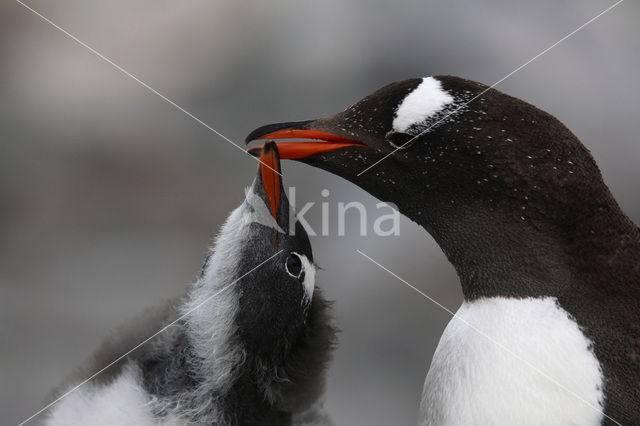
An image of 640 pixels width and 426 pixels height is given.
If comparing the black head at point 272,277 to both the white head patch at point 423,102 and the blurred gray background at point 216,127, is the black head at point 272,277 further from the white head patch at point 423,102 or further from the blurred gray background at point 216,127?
the blurred gray background at point 216,127

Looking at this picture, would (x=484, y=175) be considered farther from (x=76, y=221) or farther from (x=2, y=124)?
(x=2, y=124)

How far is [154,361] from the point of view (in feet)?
3.13

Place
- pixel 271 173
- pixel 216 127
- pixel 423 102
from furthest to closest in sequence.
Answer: pixel 216 127, pixel 271 173, pixel 423 102

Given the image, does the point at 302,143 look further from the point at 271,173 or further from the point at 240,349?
the point at 240,349

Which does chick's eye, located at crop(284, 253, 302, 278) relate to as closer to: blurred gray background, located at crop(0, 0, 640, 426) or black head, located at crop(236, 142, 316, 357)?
black head, located at crop(236, 142, 316, 357)

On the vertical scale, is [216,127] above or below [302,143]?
above

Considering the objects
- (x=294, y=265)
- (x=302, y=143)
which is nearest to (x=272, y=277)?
(x=294, y=265)

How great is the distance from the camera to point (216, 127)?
1.59m

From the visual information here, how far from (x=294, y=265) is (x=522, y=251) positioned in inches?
11.1

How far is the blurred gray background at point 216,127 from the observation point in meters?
1.38

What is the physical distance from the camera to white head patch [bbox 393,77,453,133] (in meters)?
0.71

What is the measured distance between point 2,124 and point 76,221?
29cm

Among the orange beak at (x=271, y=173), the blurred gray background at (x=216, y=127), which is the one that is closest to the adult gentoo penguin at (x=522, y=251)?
the orange beak at (x=271, y=173)

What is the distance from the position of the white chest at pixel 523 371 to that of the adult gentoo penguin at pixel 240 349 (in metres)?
0.24
